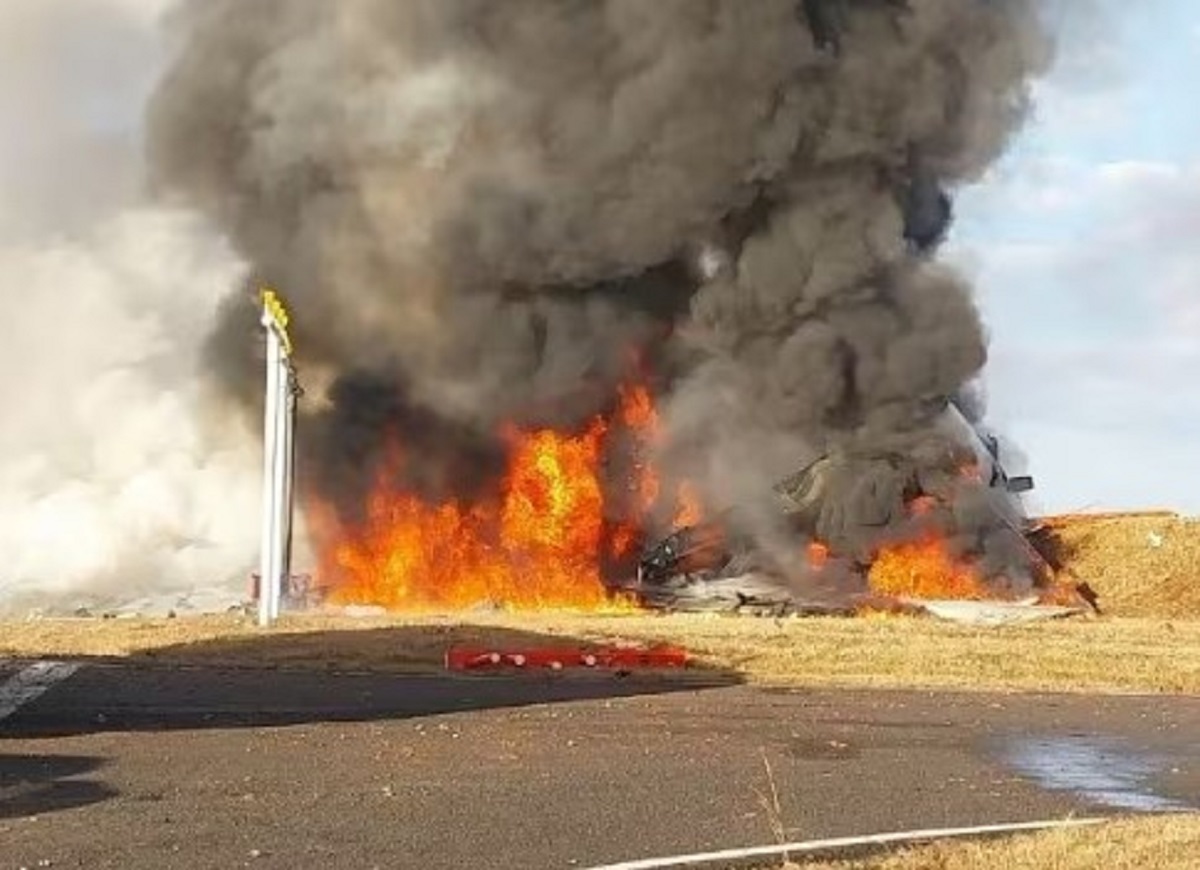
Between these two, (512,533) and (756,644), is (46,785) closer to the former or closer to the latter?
(756,644)

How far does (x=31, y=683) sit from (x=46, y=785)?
7.76 m

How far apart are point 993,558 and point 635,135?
41.6 feet

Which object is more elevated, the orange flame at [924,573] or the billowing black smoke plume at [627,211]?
the billowing black smoke plume at [627,211]

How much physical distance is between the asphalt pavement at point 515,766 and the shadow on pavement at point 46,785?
3 cm

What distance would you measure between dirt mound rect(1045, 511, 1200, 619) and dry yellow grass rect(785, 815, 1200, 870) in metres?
27.1

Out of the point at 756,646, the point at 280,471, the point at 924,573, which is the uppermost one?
the point at 280,471

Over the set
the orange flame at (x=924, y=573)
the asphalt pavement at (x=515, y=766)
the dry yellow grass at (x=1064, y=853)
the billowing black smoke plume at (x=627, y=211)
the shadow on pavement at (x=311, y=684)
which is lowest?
the dry yellow grass at (x=1064, y=853)

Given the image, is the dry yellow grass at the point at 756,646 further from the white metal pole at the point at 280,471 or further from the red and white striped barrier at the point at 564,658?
the white metal pole at the point at 280,471

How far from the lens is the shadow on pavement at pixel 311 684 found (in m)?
16.4

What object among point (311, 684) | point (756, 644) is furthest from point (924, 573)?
point (311, 684)

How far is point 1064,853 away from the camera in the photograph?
9398mm

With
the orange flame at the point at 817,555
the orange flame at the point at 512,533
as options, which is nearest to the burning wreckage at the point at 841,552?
the orange flame at the point at 817,555

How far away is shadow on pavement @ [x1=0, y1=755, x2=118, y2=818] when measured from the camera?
1088cm

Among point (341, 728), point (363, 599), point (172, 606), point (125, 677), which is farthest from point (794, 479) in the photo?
point (341, 728)
